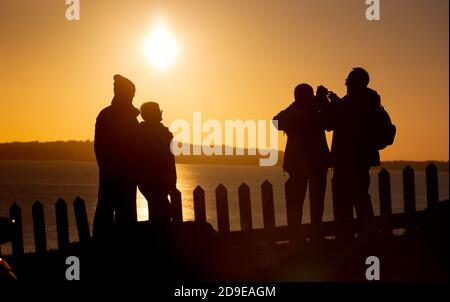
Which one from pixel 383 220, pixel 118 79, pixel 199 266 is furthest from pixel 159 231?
pixel 383 220

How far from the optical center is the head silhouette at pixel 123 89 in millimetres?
8175

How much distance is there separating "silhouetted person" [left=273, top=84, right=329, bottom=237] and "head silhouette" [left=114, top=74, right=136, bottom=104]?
6.34 ft

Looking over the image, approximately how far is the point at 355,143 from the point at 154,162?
2632 millimetres

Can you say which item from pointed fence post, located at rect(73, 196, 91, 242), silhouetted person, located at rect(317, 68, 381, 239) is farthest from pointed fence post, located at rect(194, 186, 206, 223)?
silhouetted person, located at rect(317, 68, 381, 239)

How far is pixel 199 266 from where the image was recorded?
7102mm

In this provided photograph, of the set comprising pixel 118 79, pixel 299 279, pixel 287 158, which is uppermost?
pixel 118 79

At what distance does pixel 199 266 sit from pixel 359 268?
77.4 inches

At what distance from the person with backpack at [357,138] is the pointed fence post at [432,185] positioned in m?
0.88

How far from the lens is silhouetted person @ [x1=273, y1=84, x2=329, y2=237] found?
854 cm

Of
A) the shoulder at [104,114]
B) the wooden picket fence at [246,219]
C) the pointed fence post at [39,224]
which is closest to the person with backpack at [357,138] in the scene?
the wooden picket fence at [246,219]

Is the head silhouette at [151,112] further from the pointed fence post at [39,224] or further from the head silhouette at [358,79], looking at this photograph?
the head silhouette at [358,79]

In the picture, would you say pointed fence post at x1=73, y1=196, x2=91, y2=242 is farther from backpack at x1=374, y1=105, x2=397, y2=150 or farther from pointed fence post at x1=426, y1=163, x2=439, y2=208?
pointed fence post at x1=426, y1=163, x2=439, y2=208
